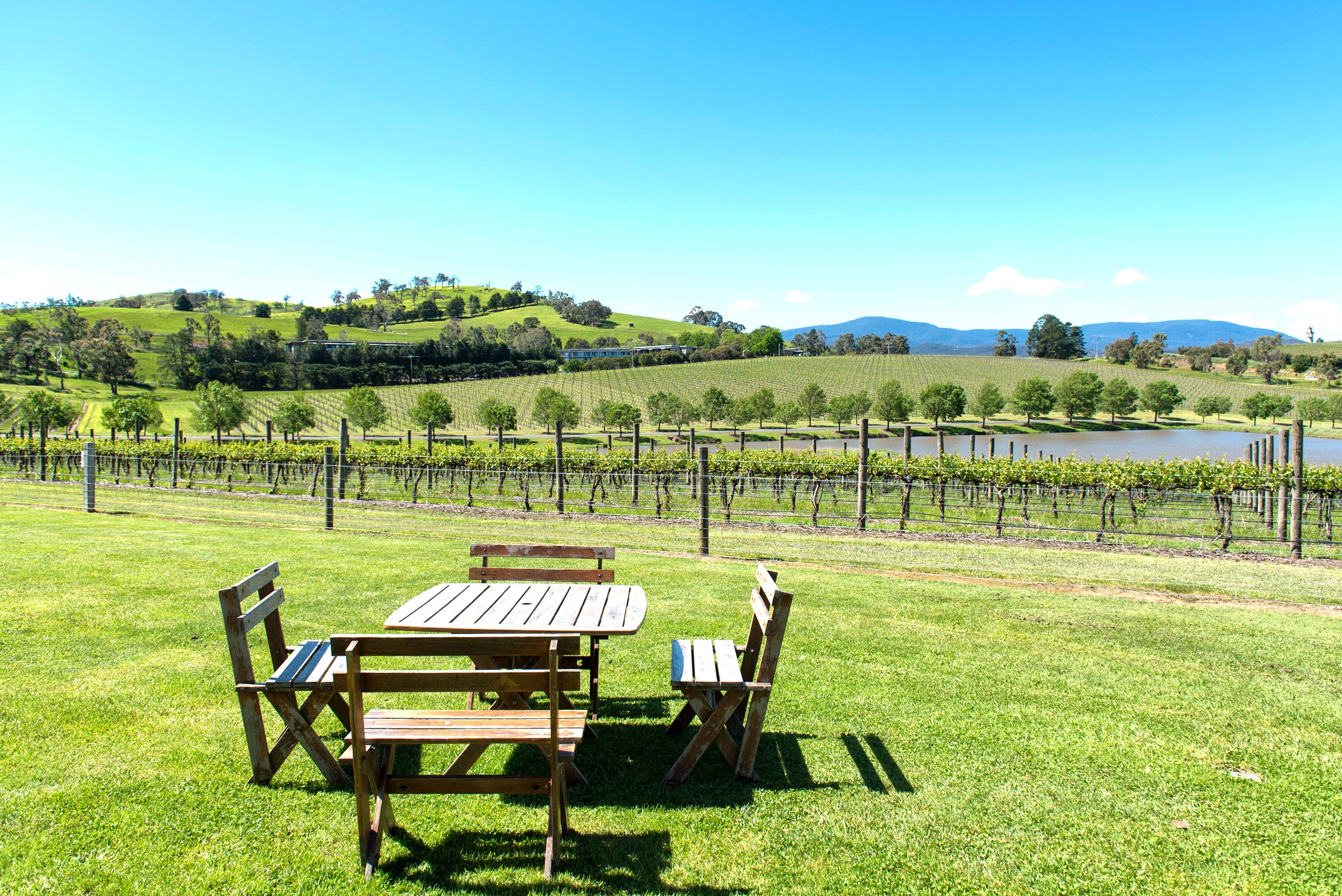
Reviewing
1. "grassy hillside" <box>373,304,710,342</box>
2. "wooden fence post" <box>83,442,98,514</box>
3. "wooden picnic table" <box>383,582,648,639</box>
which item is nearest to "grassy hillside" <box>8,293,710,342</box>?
"grassy hillside" <box>373,304,710,342</box>

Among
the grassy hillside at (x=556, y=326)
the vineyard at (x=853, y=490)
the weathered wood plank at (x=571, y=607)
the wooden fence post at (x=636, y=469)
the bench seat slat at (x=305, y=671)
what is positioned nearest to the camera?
the bench seat slat at (x=305, y=671)

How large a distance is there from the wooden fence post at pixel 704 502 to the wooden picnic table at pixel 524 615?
6.20 metres

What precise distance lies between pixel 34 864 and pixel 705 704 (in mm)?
2788

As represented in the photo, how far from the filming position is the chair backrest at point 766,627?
373cm

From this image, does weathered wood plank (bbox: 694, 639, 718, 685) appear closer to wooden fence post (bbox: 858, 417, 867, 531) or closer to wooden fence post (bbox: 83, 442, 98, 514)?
wooden fence post (bbox: 858, 417, 867, 531)

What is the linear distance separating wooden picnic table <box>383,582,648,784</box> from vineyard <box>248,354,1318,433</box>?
234 ft

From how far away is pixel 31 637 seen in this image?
17.8 ft

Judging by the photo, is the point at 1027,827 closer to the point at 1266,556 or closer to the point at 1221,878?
the point at 1221,878

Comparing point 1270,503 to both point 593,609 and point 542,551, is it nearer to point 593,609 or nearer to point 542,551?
point 542,551

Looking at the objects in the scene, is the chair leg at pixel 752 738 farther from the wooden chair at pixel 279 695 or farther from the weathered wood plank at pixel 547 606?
the wooden chair at pixel 279 695

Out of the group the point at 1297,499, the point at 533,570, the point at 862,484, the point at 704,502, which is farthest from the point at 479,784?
the point at 1297,499

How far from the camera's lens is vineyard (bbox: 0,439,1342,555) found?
1554 cm

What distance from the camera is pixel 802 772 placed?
3.84 meters

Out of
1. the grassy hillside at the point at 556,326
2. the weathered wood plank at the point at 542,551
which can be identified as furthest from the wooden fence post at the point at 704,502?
the grassy hillside at the point at 556,326
